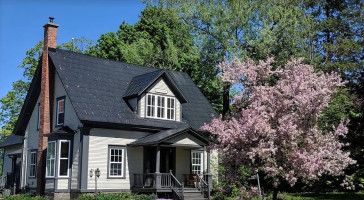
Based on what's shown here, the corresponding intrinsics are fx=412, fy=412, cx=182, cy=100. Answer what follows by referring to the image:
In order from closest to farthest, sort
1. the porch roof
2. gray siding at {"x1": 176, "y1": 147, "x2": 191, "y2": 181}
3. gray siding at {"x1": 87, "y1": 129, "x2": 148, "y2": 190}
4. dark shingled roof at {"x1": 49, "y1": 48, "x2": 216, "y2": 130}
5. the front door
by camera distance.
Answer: gray siding at {"x1": 87, "y1": 129, "x2": 148, "y2": 190}
the porch roof
dark shingled roof at {"x1": 49, "y1": 48, "x2": 216, "y2": 130}
the front door
gray siding at {"x1": 176, "y1": 147, "x2": 191, "y2": 181}

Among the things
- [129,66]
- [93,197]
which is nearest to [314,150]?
[93,197]

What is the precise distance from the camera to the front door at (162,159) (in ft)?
80.2

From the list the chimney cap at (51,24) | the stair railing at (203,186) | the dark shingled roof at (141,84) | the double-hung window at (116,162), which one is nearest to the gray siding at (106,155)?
the double-hung window at (116,162)

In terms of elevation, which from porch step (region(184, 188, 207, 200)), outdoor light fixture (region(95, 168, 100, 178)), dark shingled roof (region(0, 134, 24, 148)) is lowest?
porch step (region(184, 188, 207, 200))

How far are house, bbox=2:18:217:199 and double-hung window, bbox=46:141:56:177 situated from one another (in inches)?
2.2

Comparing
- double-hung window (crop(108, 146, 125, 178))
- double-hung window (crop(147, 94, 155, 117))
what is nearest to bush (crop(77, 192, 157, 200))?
double-hung window (crop(108, 146, 125, 178))

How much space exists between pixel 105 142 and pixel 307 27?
20.3 meters

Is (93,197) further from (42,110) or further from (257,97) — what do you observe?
(257,97)

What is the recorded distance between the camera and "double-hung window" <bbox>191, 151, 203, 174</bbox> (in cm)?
2641

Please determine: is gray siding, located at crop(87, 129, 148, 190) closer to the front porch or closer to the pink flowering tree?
the front porch

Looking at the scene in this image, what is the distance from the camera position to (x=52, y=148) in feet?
76.1

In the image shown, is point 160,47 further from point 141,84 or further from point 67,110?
point 67,110

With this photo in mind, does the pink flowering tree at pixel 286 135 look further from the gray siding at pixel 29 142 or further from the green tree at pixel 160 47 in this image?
the green tree at pixel 160 47

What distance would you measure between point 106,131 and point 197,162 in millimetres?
6858
